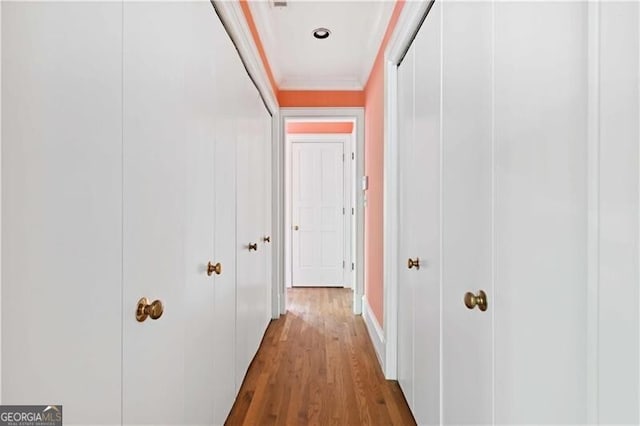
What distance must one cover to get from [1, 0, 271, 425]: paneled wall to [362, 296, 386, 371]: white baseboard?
4.00 feet

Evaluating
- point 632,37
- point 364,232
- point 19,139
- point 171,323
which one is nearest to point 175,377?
point 171,323

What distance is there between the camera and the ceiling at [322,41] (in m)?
2.25

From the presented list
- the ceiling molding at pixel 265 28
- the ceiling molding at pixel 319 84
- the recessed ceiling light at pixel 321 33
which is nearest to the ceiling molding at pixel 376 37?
the ceiling molding at pixel 319 84

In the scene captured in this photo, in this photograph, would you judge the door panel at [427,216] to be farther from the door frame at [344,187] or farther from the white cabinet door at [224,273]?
the door frame at [344,187]

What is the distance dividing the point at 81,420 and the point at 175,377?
44 centimetres

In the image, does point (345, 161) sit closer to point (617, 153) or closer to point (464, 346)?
point (464, 346)

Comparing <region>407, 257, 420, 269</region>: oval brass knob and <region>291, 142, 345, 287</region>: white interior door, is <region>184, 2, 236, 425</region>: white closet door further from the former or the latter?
<region>291, 142, 345, 287</region>: white interior door

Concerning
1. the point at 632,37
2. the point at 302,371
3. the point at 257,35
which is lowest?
the point at 302,371

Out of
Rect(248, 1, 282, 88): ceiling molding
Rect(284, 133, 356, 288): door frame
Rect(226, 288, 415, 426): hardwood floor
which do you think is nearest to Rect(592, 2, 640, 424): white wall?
Rect(226, 288, 415, 426): hardwood floor

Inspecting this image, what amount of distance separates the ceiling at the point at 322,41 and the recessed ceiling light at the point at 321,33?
3 centimetres

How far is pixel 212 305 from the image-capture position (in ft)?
4.92

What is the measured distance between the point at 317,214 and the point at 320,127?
1255 mm

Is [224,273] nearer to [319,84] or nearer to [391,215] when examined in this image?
[391,215]

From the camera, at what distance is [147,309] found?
91cm
